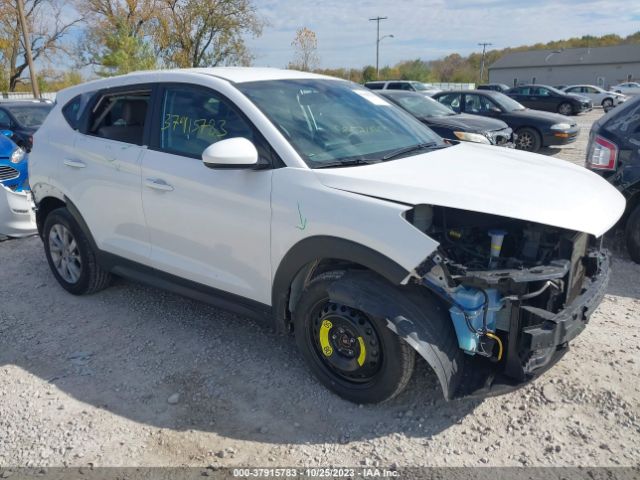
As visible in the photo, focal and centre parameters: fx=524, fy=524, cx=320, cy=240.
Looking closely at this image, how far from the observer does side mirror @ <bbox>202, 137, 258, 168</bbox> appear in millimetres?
2873

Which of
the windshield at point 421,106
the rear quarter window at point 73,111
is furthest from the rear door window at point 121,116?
the windshield at point 421,106

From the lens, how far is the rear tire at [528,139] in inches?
483

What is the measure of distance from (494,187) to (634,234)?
3.11 meters

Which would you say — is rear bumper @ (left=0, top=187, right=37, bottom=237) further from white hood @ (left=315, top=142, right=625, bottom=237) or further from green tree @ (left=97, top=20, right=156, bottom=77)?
green tree @ (left=97, top=20, right=156, bottom=77)

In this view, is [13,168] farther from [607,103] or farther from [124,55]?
[607,103]

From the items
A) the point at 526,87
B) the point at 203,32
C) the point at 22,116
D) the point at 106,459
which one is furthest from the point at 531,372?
the point at 203,32

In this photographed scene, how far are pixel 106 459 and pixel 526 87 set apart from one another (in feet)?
95.1

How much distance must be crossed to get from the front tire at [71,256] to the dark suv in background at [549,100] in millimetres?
25756

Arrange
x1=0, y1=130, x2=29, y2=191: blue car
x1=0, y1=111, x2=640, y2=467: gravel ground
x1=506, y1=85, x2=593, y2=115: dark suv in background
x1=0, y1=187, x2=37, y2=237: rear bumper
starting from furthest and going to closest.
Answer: x1=506, y1=85, x2=593, y2=115: dark suv in background
x1=0, y1=130, x2=29, y2=191: blue car
x1=0, y1=187, x2=37, y2=237: rear bumper
x1=0, y1=111, x2=640, y2=467: gravel ground

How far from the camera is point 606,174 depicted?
5.16m

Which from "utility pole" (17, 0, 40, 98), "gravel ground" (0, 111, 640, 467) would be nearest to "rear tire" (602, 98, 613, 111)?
"utility pole" (17, 0, 40, 98)

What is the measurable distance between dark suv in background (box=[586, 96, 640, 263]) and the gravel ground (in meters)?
1.22

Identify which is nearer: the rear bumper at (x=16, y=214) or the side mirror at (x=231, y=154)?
the side mirror at (x=231, y=154)

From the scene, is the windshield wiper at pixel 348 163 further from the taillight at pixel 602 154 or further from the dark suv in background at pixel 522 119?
the dark suv in background at pixel 522 119
